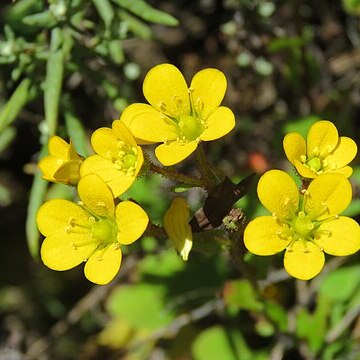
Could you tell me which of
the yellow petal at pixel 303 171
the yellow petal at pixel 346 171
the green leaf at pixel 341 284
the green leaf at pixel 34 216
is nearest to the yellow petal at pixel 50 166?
the green leaf at pixel 34 216

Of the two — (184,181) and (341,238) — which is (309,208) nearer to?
(341,238)

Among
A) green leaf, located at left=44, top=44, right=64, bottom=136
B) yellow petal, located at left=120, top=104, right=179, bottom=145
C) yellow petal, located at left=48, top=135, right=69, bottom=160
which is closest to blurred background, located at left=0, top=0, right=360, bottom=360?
green leaf, located at left=44, top=44, right=64, bottom=136

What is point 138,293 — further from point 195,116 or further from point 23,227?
point 195,116

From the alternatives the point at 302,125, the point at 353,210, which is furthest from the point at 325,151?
the point at 302,125

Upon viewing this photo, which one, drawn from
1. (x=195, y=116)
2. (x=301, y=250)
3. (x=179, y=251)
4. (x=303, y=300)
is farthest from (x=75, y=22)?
(x=303, y=300)

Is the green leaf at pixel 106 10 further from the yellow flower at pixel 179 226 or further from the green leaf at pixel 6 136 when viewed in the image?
the yellow flower at pixel 179 226
